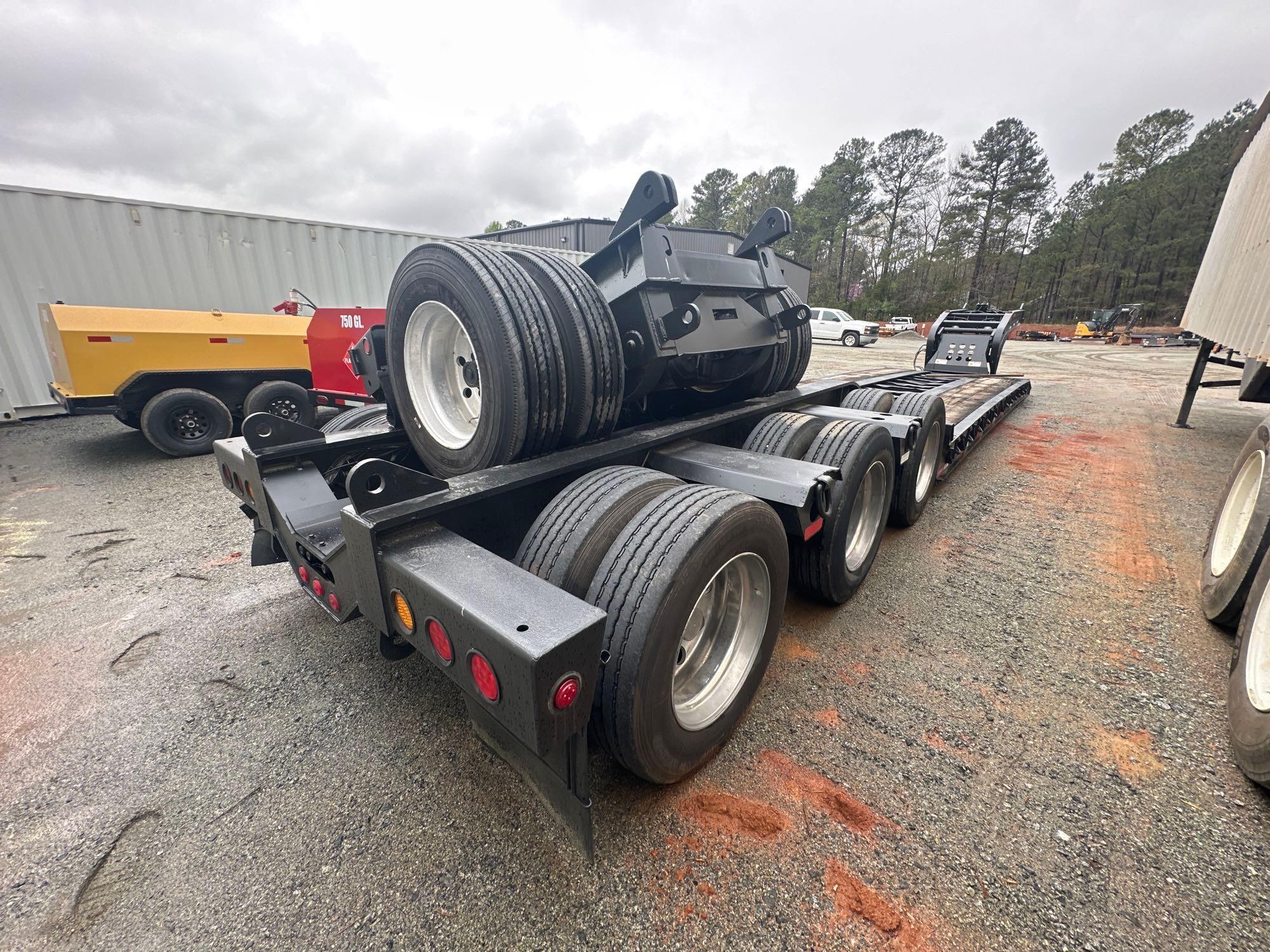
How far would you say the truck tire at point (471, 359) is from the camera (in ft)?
6.93

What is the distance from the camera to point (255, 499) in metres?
2.47

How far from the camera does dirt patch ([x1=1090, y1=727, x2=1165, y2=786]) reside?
193cm

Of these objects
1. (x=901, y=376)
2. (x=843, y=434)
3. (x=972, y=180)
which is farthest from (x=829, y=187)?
(x=843, y=434)

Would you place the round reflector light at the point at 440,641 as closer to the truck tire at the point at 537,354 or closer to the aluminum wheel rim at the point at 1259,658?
the truck tire at the point at 537,354

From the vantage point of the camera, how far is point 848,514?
106 inches

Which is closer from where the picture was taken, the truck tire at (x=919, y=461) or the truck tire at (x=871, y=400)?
the truck tire at (x=919, y=461)

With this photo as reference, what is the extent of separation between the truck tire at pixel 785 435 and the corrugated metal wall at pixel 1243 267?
3.05m

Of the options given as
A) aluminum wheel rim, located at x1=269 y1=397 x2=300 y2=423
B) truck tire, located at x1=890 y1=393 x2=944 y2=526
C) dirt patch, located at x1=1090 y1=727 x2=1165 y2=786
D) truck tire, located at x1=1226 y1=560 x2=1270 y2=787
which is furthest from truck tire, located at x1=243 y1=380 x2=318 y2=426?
truck tire, located at x1=1226 y1=560 x2=1270 y2=787

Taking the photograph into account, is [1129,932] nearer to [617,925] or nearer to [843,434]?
[617,925]

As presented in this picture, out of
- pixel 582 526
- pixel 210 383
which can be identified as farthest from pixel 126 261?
pixel 582 526

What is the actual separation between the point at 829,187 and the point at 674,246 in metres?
59.4

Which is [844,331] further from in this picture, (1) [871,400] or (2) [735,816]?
(2) [735,816]

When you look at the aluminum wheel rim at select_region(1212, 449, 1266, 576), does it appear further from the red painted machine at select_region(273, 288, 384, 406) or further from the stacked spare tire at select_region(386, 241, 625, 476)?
the red painted machine at select_region(273, 288, 384, 406)

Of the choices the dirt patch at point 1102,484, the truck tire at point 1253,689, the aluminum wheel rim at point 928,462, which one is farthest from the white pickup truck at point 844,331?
the truck tire at point 1253,689
